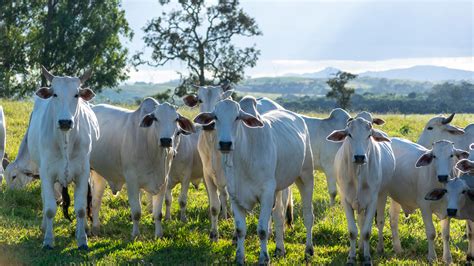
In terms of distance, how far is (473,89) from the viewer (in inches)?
4129

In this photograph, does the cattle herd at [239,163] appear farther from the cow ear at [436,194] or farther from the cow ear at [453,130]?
the cow ear at [453,130]

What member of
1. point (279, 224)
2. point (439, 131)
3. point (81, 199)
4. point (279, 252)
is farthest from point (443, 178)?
point (81, 199)

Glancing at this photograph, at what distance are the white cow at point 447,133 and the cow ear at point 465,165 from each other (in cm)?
260

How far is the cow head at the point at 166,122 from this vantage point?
10.9 meters

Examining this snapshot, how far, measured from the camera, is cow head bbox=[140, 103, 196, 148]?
10938mm

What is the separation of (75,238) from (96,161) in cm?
149

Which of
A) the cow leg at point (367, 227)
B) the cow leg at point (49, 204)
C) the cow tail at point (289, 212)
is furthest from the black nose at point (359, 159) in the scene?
the cow leg at point (49, 204)

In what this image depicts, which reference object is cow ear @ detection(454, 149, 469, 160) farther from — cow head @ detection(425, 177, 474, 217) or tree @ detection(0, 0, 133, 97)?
tree @ detection(0, 0, 133, 97)

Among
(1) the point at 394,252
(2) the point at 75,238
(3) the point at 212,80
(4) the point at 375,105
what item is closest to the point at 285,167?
(1) the point at 394,252

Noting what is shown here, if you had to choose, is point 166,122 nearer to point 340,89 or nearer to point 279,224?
point 279,224

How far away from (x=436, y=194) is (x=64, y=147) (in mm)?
5608

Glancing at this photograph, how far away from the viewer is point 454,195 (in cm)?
1072

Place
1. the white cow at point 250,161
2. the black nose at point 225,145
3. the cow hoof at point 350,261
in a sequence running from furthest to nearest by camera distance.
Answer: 1. the cow hoof at point 350,261
2. the white cow at point 250,161
3. the black nose at point 225,145

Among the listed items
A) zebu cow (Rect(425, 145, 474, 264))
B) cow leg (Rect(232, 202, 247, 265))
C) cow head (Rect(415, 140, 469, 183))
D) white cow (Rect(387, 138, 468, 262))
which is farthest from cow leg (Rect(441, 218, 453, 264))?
cow leg (Rect(232, 202, 247, 265))
